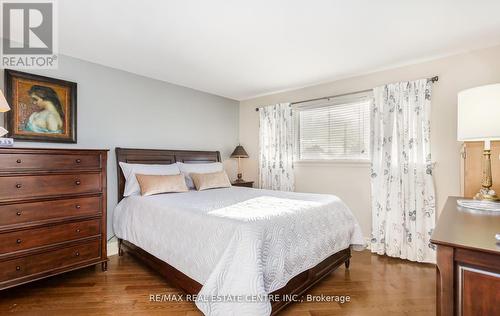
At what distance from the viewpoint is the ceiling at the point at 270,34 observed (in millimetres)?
1857

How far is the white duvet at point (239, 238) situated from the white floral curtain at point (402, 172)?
75 centimetres

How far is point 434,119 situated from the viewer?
2764mm

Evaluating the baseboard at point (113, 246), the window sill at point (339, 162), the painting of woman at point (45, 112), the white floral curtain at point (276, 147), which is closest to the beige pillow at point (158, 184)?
the baseboard at point (113, 246)

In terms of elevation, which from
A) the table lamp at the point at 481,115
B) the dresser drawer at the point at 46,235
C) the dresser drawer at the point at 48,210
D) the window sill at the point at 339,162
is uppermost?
the table lamp at the point at 481,115

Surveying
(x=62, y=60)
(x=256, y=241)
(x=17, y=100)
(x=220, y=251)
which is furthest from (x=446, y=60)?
(x=17, y=100)

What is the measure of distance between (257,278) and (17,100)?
9.10 feet

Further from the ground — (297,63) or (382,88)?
(297,63)

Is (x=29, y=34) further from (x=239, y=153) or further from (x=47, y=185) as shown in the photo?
(x=239, y=153)

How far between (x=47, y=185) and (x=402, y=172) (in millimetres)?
3594

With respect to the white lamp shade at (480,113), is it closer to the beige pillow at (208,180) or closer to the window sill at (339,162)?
the window sill at (339,162)

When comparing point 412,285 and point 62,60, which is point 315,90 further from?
point 62,60

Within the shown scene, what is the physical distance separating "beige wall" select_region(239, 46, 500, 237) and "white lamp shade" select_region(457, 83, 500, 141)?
1244 mm

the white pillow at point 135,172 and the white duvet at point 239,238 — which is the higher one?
the white pillow at point 135,172

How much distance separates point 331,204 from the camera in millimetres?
2348
